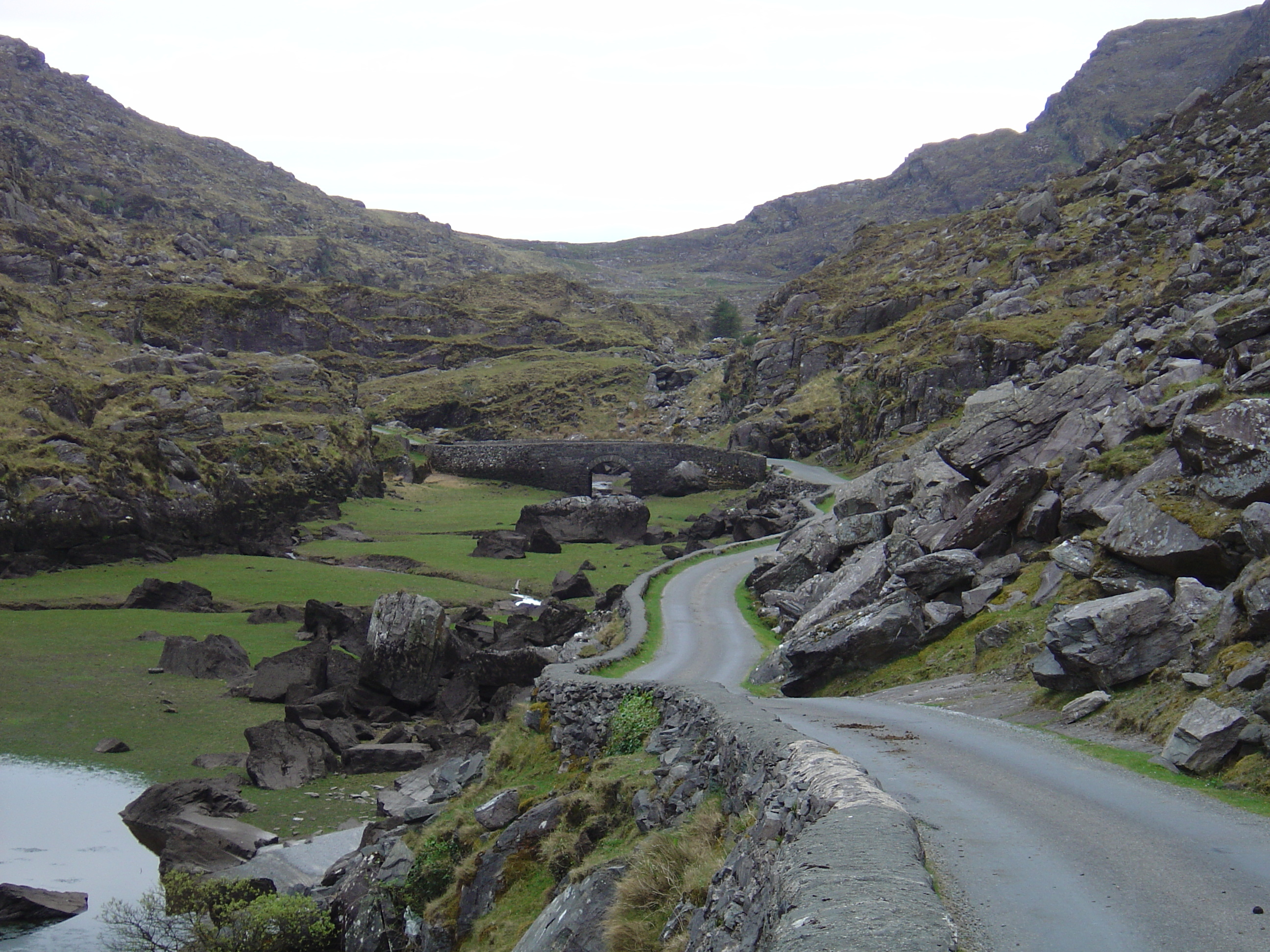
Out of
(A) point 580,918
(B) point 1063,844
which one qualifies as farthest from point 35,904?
(B) point 1063,844

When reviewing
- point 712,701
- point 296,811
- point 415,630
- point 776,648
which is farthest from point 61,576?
point 712,701

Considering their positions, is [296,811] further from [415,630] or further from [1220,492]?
[1220,492]

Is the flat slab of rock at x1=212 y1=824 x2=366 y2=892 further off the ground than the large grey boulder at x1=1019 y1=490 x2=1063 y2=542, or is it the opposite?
the large grey boulder at x1=1019 y1=490 x2=1063 y2=542

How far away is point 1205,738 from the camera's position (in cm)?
1037

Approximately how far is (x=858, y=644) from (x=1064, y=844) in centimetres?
1343

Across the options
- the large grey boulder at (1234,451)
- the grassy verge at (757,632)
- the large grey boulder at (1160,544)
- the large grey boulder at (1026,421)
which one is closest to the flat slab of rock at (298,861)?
the grassy verge at (757,632)

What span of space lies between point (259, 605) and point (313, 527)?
20.0 m

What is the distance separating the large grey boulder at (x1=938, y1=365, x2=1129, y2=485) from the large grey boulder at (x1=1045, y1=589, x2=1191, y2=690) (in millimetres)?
11359

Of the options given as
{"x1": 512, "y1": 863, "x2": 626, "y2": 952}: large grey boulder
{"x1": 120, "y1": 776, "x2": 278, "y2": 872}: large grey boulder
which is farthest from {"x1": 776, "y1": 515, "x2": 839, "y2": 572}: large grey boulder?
{"x1": 512, "y1": 863, "x2": 626, "y2": 952}: large grey boulder

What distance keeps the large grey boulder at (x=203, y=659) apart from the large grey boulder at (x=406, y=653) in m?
5.58

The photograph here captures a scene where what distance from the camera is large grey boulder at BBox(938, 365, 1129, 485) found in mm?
25891

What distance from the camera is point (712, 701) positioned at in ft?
48.7

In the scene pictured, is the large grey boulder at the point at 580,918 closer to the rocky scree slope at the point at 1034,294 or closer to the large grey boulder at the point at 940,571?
the large grey boulder at the point at 940,571

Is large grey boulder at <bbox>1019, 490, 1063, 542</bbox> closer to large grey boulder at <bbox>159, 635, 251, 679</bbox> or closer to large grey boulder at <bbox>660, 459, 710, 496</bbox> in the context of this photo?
large grey boulder at <bbox>159, 635, 251, 679</bbox>
